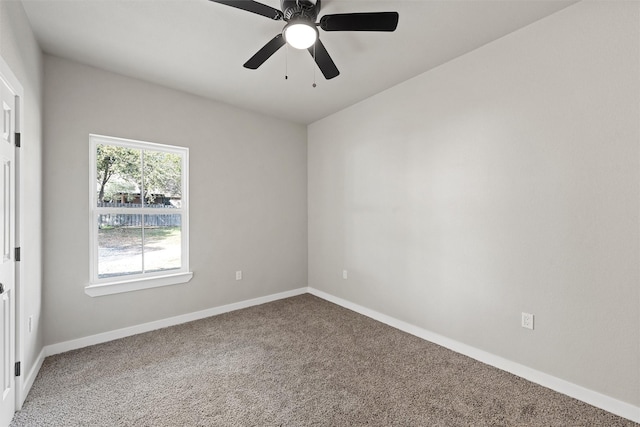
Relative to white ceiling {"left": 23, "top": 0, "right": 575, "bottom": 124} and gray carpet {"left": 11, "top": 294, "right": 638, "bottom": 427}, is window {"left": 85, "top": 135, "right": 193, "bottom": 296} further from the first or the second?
white ceiling {"left": 23, "top": 0, "right": 575, "bottom": 124}

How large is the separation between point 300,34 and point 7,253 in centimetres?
219

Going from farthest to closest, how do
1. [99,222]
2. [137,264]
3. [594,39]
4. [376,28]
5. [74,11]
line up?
[137,264] < [99,222] < [74,11] < [594,39] < [376,28]

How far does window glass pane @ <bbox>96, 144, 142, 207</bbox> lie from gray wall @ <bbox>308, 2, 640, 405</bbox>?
8.37 feet

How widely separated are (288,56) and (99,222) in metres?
2.37

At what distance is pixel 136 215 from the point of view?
10.0ft

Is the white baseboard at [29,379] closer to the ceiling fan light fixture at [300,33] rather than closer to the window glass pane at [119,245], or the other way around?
the window glass pane at [119,245]

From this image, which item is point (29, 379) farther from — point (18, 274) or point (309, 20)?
point (309, 20)

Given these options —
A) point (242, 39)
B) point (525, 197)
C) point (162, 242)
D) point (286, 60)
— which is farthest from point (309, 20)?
point (162, 242)

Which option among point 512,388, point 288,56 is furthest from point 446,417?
point 288,56

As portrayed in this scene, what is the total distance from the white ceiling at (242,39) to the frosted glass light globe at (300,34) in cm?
35

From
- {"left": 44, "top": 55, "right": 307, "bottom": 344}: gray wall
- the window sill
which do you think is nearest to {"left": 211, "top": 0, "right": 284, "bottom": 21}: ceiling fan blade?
{"left": 44, "top": 55, "right": 307, "bottom": 344}: gray wall

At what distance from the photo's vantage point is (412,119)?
3.00m

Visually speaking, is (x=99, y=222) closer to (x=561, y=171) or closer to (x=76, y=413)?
(x=76, y=413)

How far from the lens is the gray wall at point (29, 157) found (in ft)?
5.80
